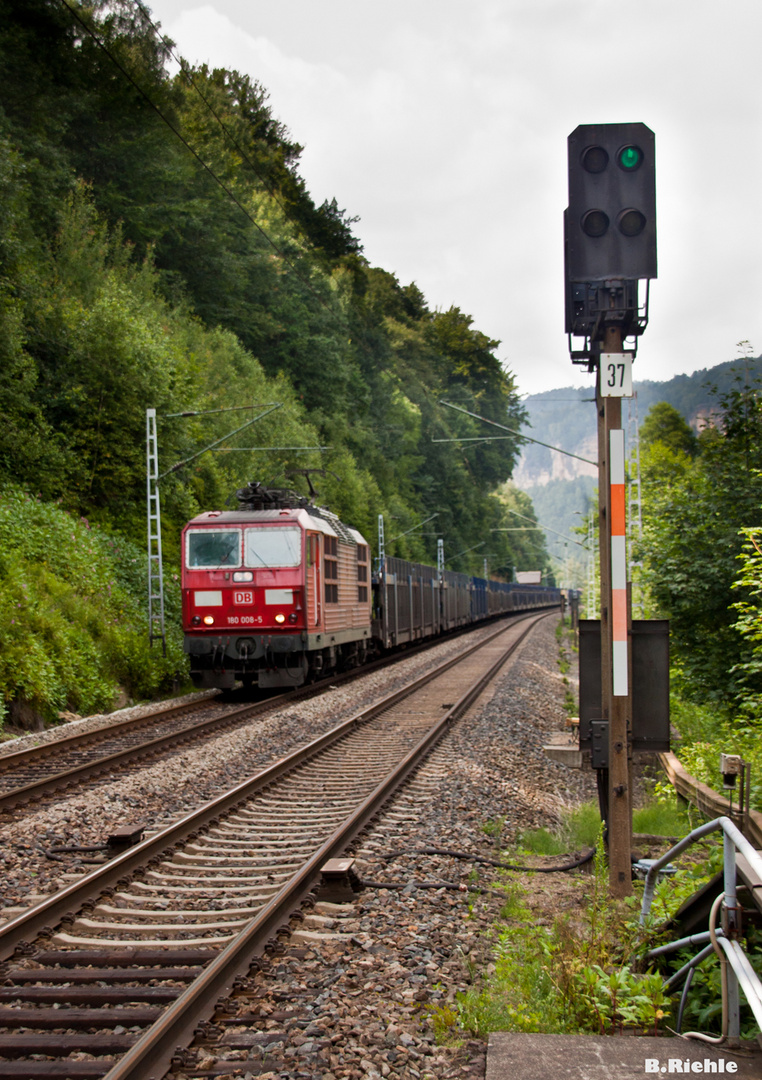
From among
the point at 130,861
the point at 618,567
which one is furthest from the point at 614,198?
the point at 130,861

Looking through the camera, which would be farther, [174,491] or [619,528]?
A: [174,491]

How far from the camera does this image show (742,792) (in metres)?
5.12

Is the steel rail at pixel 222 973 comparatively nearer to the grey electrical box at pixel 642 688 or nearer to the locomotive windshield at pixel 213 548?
the grey electrical box at pixel 642 688

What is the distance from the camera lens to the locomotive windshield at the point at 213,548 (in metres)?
17.8

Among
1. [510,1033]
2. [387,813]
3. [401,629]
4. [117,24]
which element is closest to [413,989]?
[510,1033]

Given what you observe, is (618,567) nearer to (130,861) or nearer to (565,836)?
(565,836)

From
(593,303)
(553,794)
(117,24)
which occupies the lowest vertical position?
(553,794)

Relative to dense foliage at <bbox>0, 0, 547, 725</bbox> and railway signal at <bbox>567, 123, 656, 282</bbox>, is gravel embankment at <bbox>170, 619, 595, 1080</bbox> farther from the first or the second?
dense foliage at <bbox>0, 0, 547, 725</bbox>

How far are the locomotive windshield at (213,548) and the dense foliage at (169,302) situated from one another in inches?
97.9

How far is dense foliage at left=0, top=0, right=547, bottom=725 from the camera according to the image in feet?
80.9

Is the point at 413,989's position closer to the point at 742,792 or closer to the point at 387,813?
the point at 742,792

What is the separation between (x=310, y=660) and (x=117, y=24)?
32.6 meters

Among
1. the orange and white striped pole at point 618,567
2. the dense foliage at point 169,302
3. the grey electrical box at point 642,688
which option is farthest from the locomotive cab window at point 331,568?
the orange and white striped pole at point 618,567

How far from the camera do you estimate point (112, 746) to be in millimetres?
12477
